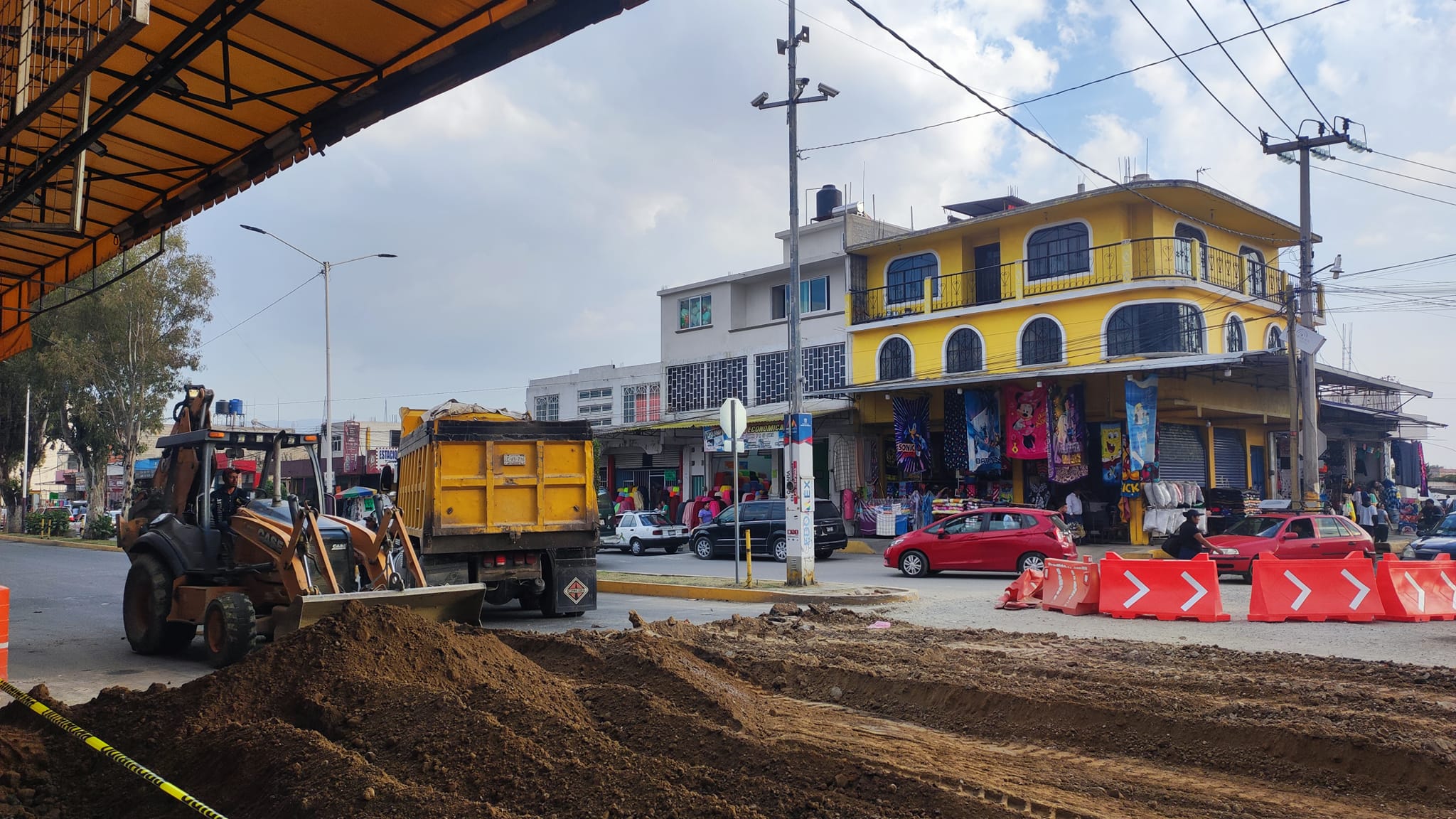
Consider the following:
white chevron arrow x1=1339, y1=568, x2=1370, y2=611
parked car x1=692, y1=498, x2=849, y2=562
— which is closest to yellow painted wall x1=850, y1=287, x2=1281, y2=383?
parked car x1=692, y1=498, x2=849, y2=562

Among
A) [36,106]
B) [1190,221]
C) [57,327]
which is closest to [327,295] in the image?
[57,327]

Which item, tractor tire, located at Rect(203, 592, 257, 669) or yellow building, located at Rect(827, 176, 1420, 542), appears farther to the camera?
yellow building, located at Rect(827, 176, 1420, 542)

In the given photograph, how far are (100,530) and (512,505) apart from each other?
34386 millimetres

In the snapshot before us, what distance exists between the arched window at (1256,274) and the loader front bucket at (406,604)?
30.6 meters

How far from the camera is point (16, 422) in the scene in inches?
1678

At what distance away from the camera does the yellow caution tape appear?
474cm

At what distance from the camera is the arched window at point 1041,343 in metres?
30.4

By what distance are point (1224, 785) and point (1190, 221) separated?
27636 millimetres

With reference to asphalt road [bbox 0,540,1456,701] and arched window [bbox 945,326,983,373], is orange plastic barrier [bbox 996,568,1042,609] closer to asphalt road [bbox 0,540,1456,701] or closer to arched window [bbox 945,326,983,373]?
asphalt road [bbox 0,540,1456,701]

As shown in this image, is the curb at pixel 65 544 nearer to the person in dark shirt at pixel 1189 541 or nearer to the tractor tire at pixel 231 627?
the tractor tire at pixel 231 627

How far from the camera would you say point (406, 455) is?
14.9 metres

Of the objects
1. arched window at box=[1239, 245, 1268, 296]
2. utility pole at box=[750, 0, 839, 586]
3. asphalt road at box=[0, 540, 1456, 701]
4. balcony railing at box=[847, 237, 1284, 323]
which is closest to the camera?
asphalt road at box=[0, 540, 1456, 701]

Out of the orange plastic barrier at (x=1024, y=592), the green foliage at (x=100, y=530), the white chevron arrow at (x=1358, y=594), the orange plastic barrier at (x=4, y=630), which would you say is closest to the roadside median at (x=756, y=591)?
the orange plastic barrier at (x=1024, y=592)

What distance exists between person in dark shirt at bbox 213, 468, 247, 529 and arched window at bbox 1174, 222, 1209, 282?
84.5ft
